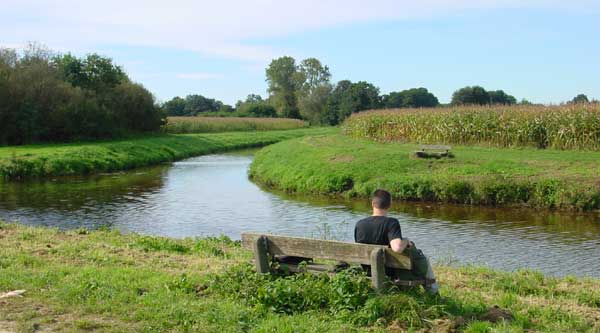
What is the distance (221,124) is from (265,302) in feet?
248

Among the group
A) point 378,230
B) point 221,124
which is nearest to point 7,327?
point 378,230

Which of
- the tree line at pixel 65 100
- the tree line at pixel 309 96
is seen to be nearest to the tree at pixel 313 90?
the tree line at pixel 309 96

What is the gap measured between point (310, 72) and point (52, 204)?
337 ft

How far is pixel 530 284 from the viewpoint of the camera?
8867 mm

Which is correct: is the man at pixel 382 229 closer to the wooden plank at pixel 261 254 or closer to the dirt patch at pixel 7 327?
the wooden plank at pixel 261 254

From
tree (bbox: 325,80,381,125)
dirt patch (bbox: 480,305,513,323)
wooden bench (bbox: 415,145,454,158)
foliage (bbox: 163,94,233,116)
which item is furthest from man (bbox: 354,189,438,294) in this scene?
foliage (bbox: 163,94,233,116)

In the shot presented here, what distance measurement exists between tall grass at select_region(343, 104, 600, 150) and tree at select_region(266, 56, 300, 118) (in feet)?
260

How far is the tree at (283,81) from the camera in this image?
11844cm

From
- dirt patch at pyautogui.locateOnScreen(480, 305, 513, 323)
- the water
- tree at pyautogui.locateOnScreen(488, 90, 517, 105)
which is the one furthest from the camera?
tree at pyautogui.locateOnScreen(488, 90, 517, 105)

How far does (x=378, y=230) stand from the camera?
287 inches

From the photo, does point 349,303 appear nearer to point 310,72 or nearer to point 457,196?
point 457,196

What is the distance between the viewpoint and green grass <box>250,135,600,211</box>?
20062mm

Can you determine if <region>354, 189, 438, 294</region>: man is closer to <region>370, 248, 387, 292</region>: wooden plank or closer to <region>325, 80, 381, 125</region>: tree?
<region>370, 248, 387, 292</region>: wooden plank

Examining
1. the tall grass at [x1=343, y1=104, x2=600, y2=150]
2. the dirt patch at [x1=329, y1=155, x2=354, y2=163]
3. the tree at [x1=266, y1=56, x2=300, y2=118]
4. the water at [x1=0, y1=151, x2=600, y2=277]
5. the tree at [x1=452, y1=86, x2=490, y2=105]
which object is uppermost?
the tree at [x1=266, y1=56, x2=300, y2=118]
